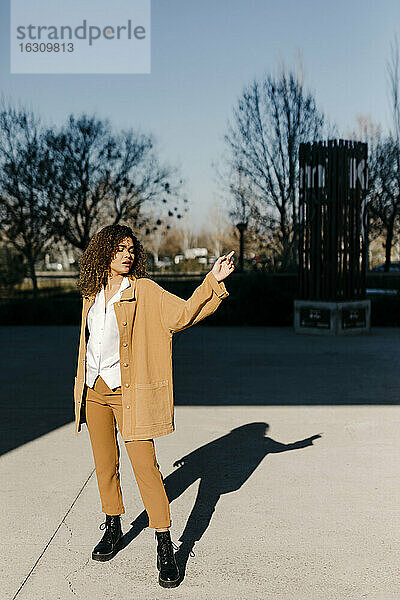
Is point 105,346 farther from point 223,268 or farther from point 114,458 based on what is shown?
point 223,268

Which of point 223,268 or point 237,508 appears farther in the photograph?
point 237,508

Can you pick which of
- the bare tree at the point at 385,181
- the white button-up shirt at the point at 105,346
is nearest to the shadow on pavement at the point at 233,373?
the white button-up shirt at the point at 105,346

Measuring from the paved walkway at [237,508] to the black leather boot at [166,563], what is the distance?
58mm

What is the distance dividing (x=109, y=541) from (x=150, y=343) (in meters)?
1.14

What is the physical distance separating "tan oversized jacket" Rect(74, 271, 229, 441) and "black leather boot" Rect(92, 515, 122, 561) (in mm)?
655

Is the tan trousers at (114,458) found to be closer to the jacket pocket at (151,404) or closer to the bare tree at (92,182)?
the jacket pocket at (151,404)

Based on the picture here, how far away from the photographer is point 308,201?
16734mm

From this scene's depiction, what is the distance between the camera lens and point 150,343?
12.8 ft

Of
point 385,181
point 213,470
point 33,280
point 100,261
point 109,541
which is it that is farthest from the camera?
point 385,181

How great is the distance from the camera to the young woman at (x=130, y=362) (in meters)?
3.79

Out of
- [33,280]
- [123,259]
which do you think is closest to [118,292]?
[123,259]

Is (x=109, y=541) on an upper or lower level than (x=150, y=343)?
lower

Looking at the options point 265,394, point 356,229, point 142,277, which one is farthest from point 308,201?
point 142,277

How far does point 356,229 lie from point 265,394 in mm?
8240
